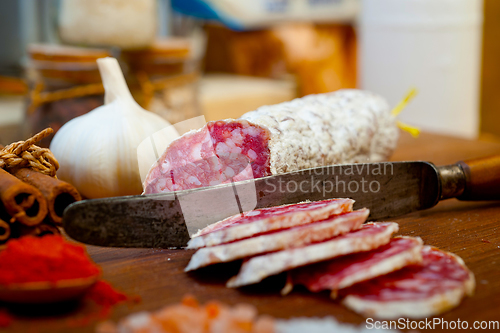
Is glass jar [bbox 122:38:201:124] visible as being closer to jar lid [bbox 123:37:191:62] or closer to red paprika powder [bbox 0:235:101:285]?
jar lid [bbox 123:37:191:62]

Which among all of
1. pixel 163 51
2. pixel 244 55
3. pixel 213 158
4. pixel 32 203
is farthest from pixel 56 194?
pixel 244 55

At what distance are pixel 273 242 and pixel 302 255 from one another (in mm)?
74

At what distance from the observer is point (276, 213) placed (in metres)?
1.18

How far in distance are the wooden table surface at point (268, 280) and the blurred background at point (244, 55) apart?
1.20 m

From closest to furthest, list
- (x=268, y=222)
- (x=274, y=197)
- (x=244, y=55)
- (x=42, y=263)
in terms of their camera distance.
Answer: (x=42, y=263), (x=268, y=222), (x=274, y=197), (x=244, y=55)

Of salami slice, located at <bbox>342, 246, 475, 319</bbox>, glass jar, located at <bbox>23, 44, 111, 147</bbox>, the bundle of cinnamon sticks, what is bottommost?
salami slice, located at <bbox>342, 246, 475, 319</bbox>

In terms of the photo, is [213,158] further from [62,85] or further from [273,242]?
[62,85]

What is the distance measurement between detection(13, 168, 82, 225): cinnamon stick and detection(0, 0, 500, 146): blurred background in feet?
3.32

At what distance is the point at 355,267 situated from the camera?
101 cm

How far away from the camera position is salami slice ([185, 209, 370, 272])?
1.03 meters

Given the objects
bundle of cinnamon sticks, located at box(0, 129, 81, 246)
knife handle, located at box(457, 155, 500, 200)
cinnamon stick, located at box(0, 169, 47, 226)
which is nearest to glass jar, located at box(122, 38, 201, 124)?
bundle of cinnamon sticks, located at box(0, 129, 81, 246)

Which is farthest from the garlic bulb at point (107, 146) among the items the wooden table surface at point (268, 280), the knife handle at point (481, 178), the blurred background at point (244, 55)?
the knife handle at point (481, 178)

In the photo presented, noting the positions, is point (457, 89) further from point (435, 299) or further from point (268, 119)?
point (435, 299)

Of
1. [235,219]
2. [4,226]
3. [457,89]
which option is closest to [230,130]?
[235,219]
